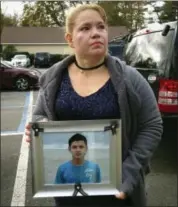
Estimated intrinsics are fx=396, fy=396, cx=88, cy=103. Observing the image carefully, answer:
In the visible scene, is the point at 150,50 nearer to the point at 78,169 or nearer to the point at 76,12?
the point at 76,12

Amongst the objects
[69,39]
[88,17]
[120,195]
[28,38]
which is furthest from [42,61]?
[120,195]

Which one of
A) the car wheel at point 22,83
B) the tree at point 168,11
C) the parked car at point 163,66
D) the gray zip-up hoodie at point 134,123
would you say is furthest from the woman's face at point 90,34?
the car wheel at point 22,83

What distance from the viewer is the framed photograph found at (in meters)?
1.70

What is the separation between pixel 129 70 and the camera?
1.82 meters

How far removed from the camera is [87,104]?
1790 mm

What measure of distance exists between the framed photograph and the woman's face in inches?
12.5

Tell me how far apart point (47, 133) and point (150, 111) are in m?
0.47

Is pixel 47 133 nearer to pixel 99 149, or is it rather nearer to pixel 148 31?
pixel 99 149

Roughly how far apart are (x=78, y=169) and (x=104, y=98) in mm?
338

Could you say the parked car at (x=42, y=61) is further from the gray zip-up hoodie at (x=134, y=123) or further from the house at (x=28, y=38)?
the gray zip-up hoodie at (x=134, y=123)

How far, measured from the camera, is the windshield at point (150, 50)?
519cm

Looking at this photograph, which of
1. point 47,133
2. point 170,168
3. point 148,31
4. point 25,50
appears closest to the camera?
point 47,133

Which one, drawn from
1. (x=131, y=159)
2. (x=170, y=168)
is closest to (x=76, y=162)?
(x=131, y=159)

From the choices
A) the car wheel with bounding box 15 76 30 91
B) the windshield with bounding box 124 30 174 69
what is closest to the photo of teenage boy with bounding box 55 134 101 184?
the windshield with bounding box 124 30 174 69
